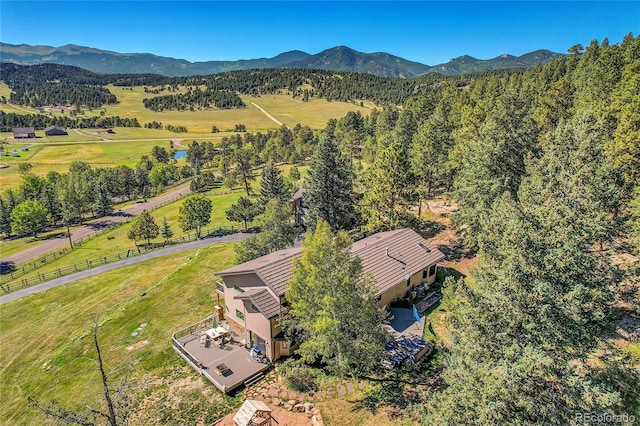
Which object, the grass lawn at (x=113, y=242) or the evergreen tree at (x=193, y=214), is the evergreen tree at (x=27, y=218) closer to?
the grass lawn at (x=113, y=242)

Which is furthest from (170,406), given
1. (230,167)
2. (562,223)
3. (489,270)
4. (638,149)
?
(230,167)

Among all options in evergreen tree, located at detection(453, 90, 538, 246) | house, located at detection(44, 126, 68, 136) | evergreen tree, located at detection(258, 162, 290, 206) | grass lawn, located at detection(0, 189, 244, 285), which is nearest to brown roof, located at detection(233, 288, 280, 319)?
evergreen tree, located at detection(453, 90, 538, 246)

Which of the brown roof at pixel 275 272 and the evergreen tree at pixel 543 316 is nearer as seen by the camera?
the evergreen tree at pixel 543 316

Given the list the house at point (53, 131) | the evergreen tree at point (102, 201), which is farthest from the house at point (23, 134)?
the evergreen tree at point (102, 201)

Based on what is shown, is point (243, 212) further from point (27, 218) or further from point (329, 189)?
point (27, 218)

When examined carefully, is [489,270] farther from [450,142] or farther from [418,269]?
[450,142]

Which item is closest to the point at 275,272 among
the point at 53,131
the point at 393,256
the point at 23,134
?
the point at 393,256

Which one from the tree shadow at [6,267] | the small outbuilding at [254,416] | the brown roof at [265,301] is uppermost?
the brown roof at [265,301]
